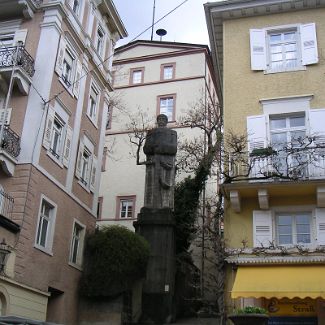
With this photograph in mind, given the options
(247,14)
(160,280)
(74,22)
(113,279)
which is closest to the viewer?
(160,280)

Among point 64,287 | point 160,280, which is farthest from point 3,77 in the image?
point 160,280

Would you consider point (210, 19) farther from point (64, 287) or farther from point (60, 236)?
point (64, 287)

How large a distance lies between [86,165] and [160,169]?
5219mm

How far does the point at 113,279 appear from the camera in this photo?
1881cm

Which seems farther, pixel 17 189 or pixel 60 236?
pixel 60 236

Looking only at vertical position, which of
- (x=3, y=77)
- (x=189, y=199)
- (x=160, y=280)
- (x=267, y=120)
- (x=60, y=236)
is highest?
→ (x=3, y=77)

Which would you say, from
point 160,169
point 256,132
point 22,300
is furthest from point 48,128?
point 256,132

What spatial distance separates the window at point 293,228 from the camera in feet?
53.4

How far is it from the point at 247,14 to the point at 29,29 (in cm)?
820

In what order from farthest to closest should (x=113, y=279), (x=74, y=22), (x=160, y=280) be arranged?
(x=74, y=22) < (x=113, y=279) < (x=160, y=280)

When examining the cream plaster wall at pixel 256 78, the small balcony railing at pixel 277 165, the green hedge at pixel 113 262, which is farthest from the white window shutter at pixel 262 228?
the green hedge at pixel 113 262

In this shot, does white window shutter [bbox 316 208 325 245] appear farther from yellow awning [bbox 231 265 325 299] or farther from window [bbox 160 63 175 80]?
window [bbox 160 63 175 80]

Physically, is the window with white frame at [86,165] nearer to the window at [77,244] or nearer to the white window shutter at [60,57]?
the window at [77,244]

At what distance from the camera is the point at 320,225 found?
1611 centimetres
